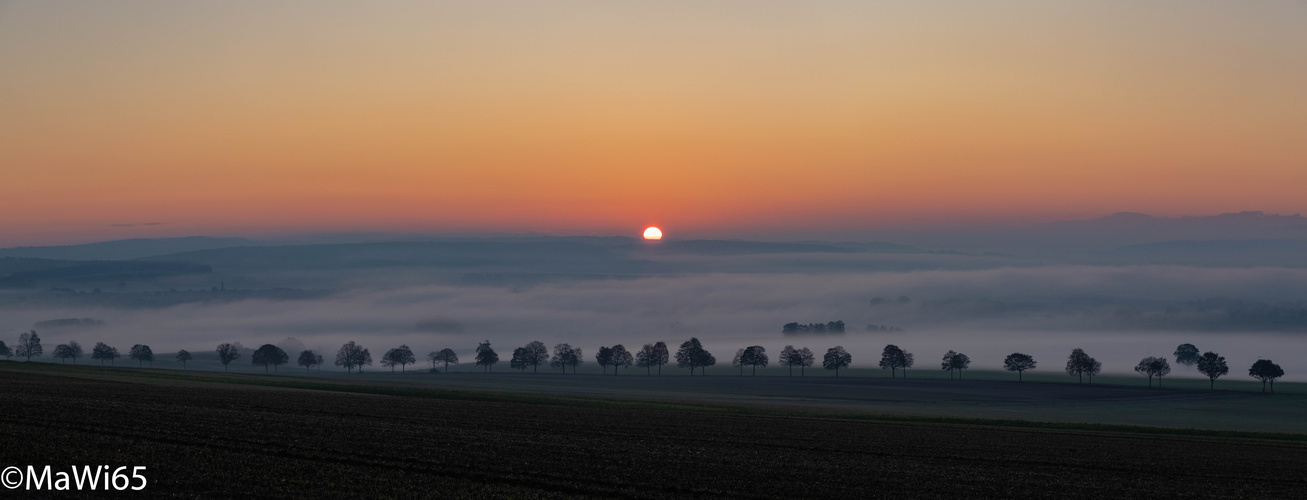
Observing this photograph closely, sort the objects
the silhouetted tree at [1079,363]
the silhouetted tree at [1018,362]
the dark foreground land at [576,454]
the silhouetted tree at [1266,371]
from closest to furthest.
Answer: the dark foreground land at [576,454]
the silhouetted tree at [1266,371]
the silhouetted tree at [1079,363]
the silhouetted tree at [1018,362]

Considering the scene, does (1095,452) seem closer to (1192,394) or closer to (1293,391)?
(1192,394)

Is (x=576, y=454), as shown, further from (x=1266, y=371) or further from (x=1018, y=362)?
(x=1018, y=362)

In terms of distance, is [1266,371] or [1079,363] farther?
[1079,363]

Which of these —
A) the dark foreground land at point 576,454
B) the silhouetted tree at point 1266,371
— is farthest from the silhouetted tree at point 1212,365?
the dark foreground land at point 576,454

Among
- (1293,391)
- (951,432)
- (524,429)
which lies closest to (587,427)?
(524,429)

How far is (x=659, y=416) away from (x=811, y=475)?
30746mm

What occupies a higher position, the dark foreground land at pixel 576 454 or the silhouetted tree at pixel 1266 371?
the silhouetted tree at pixel 1266 371

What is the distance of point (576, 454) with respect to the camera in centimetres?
4250

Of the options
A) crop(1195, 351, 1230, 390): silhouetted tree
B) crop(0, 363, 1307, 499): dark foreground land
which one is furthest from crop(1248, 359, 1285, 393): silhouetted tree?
crop(0, 363, 1307, 499): dark foreground land

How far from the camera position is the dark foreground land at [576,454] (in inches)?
1341

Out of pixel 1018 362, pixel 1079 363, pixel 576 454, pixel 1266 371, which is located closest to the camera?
pixel 576 454

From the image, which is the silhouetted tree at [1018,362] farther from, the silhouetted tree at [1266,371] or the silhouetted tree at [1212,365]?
the silhouetted tree at [1266,371]

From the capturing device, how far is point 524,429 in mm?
53719

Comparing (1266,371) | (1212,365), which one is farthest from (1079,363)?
(1266,371)
